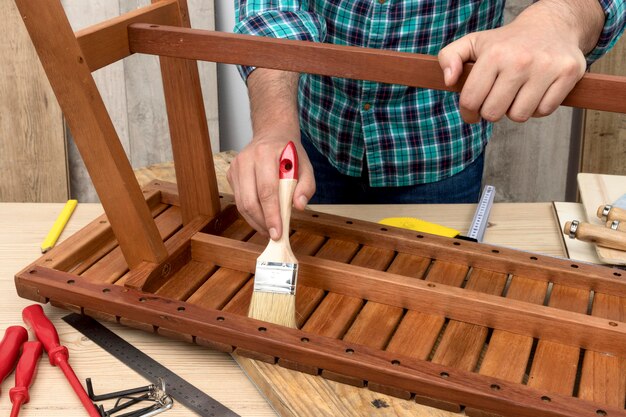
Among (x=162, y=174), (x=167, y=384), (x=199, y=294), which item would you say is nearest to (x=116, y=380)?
(x=167, y=384)

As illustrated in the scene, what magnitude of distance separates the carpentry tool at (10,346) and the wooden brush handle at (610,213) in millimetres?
1023

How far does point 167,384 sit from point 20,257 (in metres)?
0.49

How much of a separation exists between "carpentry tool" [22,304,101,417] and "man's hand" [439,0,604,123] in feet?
2.07

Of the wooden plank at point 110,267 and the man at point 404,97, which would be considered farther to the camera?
the wooden plank at point 110,267

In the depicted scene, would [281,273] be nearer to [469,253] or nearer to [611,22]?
[469,253]

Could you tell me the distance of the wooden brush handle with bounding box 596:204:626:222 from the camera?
146 centimetres

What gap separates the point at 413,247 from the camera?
1.34 m

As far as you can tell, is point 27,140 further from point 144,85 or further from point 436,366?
point 436,366

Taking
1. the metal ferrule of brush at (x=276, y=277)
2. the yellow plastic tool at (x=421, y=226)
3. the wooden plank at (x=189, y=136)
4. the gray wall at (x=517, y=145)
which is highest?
the wooden plank at (x=189, y=136)

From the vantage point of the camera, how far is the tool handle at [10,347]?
1.12 m

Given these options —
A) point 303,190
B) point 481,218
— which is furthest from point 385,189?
point 303,190

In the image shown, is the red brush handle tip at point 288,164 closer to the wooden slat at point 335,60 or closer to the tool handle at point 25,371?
the wooden slat at point 335,60

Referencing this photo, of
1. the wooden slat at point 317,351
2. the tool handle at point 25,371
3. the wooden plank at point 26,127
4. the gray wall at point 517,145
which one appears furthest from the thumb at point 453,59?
the wooden plank at point 26,127

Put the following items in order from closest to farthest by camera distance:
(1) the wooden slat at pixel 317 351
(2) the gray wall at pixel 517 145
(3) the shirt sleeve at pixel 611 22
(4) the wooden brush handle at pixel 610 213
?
1. (1) the wooden slat at pixel 317 351
2. (3) the shirt sleeve at pixel 611 22
3. (4) the wooden brush handle at pixel 610 213
4. (2) the gray wall at pixel 517 145
